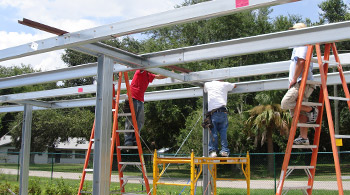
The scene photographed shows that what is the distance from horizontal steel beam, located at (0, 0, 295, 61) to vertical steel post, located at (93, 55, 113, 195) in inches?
31.5

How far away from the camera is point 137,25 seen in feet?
16.2

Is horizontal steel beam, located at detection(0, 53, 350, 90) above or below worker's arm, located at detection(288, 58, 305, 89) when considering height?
above

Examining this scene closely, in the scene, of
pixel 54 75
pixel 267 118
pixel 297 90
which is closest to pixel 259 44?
pixel 297 90

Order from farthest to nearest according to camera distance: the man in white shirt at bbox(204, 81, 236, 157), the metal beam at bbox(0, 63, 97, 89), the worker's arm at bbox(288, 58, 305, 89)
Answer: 1. the metal beam at bbox(0, 63, 97, 89)
2. the man in white shirt at bbox(204, 81, 236, 157)
3. the worker's arm at bbox(288, 58, 305, 89)

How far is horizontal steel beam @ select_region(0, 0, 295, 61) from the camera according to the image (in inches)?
170

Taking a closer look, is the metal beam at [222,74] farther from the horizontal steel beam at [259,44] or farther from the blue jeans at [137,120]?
the horizontal steel beam at [259,44]

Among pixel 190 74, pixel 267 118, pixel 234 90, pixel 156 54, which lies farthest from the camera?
pixel 267 118

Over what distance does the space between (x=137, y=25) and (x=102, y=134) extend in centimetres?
175

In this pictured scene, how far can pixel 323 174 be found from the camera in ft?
56.2

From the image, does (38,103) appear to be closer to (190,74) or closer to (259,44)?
(190,74)

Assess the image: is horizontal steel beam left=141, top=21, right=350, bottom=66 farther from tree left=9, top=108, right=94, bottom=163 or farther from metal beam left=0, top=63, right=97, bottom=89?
tree left=9, top=108, right=94, bottom=163

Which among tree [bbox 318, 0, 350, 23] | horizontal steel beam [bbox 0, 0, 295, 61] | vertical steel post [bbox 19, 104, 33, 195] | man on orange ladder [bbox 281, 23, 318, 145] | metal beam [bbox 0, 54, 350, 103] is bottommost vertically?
vertical steel post [bbox 19, 104, 33, 195]

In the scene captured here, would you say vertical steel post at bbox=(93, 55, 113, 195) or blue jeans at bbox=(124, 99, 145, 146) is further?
blue jeans at bbox=(124, 99, 145, 146)

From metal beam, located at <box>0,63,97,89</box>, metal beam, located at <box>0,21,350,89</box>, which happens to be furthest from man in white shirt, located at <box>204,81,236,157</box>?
metal beam, located at <box>0,63,97,89</box>
